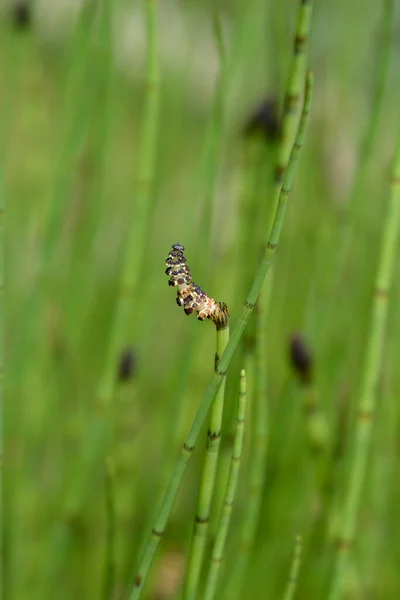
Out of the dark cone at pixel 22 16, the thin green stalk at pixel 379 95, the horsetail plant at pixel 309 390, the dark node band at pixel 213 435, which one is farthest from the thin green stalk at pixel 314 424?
the dark cone at pixel 22 16

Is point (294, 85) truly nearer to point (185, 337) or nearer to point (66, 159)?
point (66, 159)

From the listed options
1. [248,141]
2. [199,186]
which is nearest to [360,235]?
[199,186]

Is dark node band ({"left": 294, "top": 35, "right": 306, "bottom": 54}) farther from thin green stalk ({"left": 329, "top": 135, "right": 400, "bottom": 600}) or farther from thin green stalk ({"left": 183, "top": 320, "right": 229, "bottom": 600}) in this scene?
thin green stalk ({"left": 183, "top": 320, "right": 229, "bottom": 600})

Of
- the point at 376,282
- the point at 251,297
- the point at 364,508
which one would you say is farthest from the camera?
the point at 364,508

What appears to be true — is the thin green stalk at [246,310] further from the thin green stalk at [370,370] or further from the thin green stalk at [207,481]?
the thin green stalk at [370,370]

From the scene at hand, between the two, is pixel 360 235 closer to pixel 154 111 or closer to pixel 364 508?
pixel 364 508

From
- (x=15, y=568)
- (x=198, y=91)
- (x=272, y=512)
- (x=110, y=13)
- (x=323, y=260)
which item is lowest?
(x=15, y=568)
